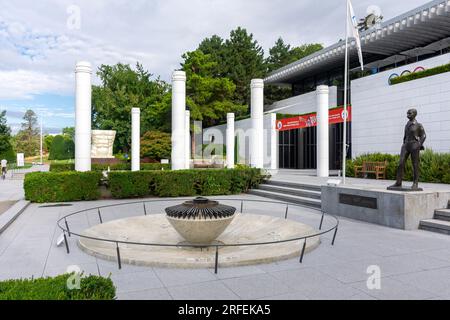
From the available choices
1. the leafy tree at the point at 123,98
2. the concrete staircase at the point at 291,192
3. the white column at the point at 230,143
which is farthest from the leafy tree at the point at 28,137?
the concrete staircase at the point at 291,192

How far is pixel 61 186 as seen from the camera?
15.2 metres

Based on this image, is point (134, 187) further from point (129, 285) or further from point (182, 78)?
point (129, 285)

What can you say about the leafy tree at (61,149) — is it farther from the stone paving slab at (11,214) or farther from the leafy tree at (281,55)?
the stone paving slab at (11,214)

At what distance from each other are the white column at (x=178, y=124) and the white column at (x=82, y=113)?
178 inches

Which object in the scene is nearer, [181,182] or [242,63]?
[181,182]

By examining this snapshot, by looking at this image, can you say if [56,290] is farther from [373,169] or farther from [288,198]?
[373,169]

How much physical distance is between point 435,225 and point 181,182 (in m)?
10.7

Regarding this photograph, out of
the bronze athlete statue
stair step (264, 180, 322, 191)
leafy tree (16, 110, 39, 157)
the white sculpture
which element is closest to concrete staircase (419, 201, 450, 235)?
the bronze athlete statue

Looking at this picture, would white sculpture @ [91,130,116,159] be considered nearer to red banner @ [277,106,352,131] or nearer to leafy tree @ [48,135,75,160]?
red banner @ [277,106,352,131]

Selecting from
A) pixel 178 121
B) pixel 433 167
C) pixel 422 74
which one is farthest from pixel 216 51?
pixel 433 167

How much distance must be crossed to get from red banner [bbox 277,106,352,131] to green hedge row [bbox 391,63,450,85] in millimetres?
4104

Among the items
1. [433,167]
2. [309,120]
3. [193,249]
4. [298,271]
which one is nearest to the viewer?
[298,271]

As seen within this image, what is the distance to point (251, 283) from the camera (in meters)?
5.31

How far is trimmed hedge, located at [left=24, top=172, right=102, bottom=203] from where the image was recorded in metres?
14.9
